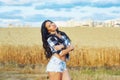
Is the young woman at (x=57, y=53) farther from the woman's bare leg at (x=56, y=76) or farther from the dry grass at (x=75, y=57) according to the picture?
the dry grass at (x=75, y=57)

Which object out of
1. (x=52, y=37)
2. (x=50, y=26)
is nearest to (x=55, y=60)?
(x=52, y=37)

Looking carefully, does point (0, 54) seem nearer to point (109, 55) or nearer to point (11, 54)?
point (11, 54)

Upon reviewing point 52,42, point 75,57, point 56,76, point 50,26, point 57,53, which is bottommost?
point 75,57

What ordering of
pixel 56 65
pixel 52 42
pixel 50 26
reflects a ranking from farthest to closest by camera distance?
pixel 50 26 → pixel 52 42 → pixel 56 65

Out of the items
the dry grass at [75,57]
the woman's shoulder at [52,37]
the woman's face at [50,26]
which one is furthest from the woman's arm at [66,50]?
the dry grass at [75,57]

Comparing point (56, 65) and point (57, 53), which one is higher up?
point (57, 53)

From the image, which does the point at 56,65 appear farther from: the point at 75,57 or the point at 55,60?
the point at 75,57

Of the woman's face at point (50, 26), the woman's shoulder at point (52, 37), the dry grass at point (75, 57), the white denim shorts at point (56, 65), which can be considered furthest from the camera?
the dry grass at point (75, 57)

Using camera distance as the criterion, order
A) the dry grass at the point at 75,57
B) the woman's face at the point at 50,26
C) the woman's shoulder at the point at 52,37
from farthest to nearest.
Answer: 1. the dry grass at the point at 75,57
2. the woman's face at the point at 50,26
3. the woman's shoulder at the point at 52,37

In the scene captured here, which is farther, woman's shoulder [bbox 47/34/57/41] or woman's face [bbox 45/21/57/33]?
woman's face [bbox 45/21/57/33]

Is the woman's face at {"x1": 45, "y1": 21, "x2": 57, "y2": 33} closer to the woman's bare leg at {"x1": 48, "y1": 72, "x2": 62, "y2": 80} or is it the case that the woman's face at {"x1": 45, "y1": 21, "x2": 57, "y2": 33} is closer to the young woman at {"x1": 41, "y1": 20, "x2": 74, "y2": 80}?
the young woman at {"x1": 41, "y1": 20, "x2": 74, "y2": 80}

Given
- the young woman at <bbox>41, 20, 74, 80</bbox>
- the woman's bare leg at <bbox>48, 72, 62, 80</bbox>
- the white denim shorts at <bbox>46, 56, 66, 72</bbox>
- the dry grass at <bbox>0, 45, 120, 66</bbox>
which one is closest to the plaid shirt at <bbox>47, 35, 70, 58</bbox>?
the young woman at <bbox>41, 20, 74, 80</bbox>

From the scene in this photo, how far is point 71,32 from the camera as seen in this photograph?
5584 centimetres

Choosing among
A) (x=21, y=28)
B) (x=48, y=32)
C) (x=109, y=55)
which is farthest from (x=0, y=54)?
(x=21, y=28)
